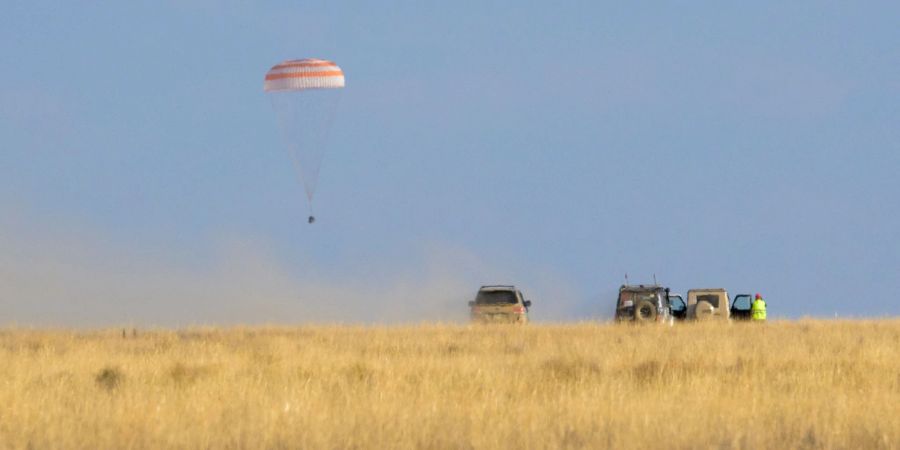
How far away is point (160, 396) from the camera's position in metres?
16.5

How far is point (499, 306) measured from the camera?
3612 centimetres

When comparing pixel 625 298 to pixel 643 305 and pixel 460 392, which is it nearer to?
pixel 643 305

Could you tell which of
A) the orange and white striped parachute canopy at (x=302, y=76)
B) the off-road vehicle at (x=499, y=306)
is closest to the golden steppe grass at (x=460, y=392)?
the off-road vehicle at (x=499, y=306)

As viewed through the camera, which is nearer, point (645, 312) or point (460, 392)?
point (460, 392)

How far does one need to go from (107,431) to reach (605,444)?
159 inches

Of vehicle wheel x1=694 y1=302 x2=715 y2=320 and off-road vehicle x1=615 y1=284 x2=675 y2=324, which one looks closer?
off-road vehicle x1=615 y1=284 x2=675 y2=324

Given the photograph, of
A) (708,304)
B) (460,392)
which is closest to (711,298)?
(708,304)

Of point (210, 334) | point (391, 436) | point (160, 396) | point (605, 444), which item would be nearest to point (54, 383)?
point (160, 396)

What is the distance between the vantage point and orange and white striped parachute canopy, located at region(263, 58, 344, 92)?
37.1 metres

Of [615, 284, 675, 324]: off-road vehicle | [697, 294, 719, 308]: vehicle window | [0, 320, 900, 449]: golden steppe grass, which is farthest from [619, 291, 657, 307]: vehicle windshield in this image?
[0, 320, 900, 449]: golden steppe grass

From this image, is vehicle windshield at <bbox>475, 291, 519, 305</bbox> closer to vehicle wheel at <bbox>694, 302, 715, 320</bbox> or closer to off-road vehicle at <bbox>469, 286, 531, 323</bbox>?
off-road vehicle at <bbox>469, 286, 531, 323</bbox>

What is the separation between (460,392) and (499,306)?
62.8 feet

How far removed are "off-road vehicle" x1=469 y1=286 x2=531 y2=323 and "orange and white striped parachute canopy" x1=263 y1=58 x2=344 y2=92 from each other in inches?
258

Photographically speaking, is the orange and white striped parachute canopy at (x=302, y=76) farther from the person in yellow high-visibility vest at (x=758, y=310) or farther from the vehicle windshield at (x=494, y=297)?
the person in yellow high-visibility vest at (x=758, y=310)
